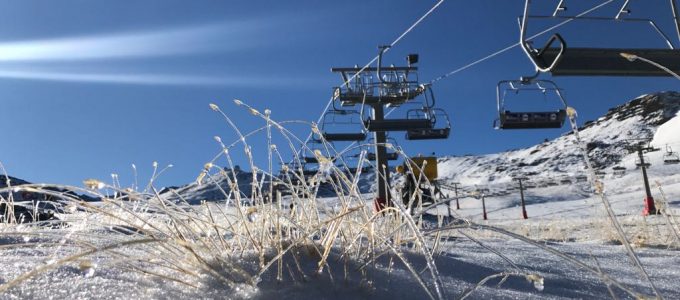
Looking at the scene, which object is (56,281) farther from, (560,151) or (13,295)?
(560,151)

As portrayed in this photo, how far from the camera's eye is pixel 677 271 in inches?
76.2

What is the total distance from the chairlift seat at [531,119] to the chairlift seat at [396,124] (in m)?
2.76

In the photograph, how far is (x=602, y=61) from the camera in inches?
215

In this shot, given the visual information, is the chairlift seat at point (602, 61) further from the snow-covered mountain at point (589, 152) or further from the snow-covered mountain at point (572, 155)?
the snow-covered mountain at point (589, 152)

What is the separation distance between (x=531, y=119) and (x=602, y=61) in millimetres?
5016

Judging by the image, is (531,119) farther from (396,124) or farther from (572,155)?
(572,155)

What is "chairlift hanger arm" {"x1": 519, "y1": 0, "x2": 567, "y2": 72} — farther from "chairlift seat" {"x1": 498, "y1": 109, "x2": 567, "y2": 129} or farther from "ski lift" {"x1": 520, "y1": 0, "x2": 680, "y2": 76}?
"chairlift seat" {"x1": 498, "y1": 109, "x2": 567, "y2": 129}

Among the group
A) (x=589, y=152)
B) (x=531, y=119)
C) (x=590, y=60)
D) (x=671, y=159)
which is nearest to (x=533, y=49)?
(x=590, y=60)

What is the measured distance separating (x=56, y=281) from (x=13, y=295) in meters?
0.12

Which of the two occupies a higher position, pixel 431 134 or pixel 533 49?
pixel 533 49

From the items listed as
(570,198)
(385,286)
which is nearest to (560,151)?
(570,198)

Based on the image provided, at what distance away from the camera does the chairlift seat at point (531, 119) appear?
10.3 metres

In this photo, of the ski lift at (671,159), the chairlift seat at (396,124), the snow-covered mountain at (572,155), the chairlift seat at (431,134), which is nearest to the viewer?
the chairlift seat at (396,124)

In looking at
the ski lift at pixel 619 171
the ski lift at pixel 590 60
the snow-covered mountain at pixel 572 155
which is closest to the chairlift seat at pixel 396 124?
the ski lift at pixel 590 60
